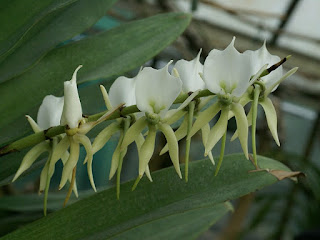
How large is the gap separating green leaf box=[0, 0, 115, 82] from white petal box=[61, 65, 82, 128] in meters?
0.14

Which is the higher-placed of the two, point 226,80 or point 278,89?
point 226,80

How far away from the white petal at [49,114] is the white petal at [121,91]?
0.15ft

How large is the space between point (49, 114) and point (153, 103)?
9cm

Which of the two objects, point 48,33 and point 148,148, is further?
point 48,33

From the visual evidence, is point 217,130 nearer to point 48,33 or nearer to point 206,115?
point 206,115

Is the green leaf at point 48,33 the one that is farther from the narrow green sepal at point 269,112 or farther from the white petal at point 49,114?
the narrow green sepal at point 269,112

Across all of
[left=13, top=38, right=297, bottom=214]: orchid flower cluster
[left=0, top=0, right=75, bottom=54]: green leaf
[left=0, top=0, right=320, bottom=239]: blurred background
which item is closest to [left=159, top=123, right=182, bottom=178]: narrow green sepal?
[left=13, top=38, right=297, bottom=214]: orchid flower cluster

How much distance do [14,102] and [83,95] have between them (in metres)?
0.07

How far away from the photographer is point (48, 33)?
451 millimetres

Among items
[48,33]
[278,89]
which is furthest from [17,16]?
Result: [278,89]

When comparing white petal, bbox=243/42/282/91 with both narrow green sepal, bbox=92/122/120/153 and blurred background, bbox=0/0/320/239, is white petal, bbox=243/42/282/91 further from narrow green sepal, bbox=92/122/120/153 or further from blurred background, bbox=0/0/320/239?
blurred background, bbox=0/0/320/239

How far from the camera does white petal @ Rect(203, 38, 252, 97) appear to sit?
297 millimetres

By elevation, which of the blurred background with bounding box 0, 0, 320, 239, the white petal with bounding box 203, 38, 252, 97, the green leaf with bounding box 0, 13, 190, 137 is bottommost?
the blurred background with bounding box 0, 0, 320, 239

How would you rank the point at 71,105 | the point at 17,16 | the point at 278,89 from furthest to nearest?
the point at 278,89, the point at 17,16, the point at 71,105
